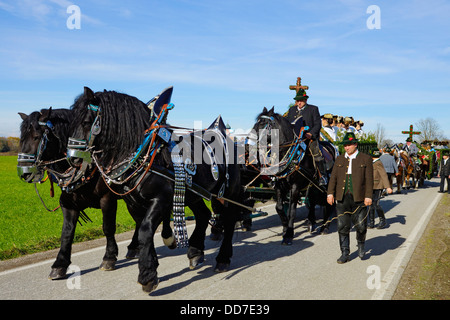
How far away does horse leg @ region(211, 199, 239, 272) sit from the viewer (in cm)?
619

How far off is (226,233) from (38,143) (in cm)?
322

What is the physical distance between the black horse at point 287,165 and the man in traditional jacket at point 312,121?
0.56 ft

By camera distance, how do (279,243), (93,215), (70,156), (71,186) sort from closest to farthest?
(70,156)
(71,186)
(279,243)
(93,215)

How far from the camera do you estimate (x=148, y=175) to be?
5.03 m

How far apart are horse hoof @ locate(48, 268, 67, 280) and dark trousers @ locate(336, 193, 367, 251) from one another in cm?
462

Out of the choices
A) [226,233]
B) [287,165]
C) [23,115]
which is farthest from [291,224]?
[23,115]

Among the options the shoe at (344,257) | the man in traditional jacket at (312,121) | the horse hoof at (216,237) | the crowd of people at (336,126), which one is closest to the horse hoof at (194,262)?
the horse hoof at (216,237)

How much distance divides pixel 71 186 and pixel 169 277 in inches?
78.1

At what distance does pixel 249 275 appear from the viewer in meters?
5.99

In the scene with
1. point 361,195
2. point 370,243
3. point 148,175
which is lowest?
point 370,243

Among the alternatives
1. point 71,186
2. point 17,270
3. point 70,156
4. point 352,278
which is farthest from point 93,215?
point 352,278

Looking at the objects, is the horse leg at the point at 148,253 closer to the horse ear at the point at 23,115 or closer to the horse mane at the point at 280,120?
the horse ear at the point at 23,115

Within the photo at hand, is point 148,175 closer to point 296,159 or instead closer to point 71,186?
point 71,186

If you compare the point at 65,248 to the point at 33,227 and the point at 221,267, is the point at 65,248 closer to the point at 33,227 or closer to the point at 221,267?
the point at 221,267
